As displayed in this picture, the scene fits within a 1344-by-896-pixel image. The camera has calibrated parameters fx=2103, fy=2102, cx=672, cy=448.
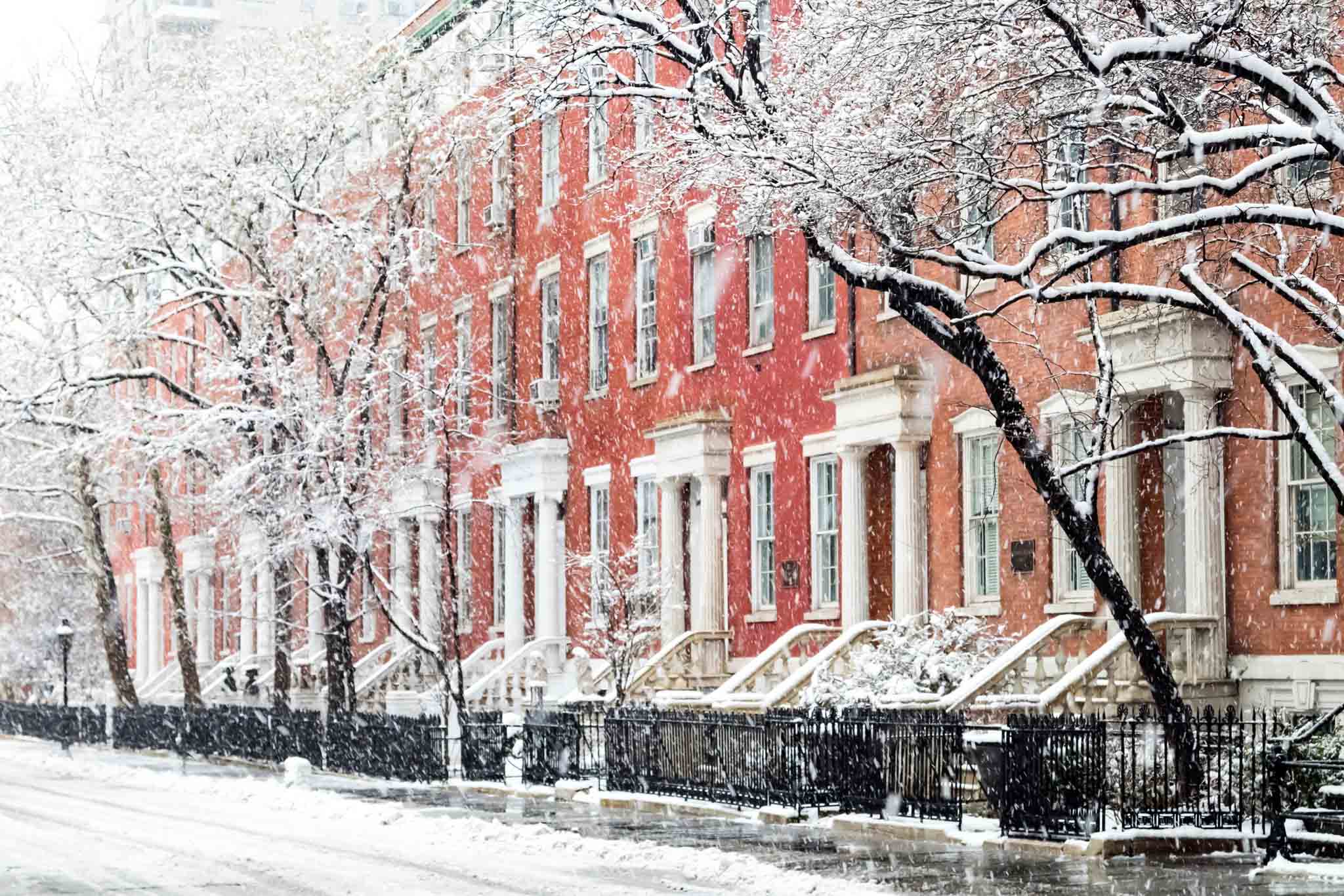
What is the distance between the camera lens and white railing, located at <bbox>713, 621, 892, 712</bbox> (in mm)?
26297

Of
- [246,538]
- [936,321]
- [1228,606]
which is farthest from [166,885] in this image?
[246,538]

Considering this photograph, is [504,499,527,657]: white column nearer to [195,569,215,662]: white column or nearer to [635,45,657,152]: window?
[635,45,657,152]: window

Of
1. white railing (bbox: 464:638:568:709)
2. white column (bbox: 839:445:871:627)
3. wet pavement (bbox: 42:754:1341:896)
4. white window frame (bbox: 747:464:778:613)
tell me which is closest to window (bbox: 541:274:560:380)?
white railing (bbox: 464:638:568:709)

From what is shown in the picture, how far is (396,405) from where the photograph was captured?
3712 centimetres

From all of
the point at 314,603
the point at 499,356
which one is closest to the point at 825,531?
the point at 499,356

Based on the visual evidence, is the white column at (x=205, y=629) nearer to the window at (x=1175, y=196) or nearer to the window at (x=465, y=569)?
the window at (x=465, y=569)

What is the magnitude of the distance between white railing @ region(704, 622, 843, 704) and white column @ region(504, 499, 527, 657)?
9.51m

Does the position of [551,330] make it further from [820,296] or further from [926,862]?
[926,862]

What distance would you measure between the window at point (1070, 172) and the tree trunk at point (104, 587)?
2710 cm

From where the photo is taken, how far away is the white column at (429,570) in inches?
1574

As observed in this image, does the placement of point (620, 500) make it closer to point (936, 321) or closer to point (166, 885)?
point (936, 321)

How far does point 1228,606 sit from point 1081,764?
5.63m

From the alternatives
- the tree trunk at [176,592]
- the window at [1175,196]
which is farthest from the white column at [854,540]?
the tree trunk at [176,592]

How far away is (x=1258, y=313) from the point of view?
22.4m
